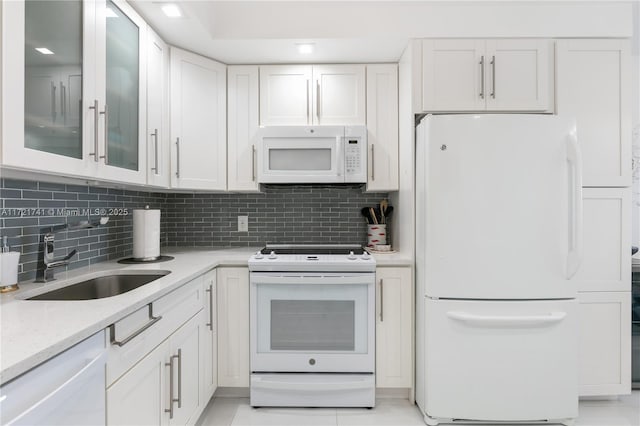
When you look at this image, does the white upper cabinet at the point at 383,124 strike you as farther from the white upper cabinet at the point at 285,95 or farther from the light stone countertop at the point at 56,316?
the light stone countertop at the point at 56,316

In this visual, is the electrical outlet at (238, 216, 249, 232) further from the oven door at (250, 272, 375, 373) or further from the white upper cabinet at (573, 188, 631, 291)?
the white upper cabinet at (573, 188, 631, 291)

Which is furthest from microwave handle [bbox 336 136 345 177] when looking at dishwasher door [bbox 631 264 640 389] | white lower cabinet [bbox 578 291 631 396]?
dishwasher door [bbox 631 264 640 389]

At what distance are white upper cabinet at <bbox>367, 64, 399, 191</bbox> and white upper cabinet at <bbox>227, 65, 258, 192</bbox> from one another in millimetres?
802

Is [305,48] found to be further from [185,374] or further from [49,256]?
[185,374]

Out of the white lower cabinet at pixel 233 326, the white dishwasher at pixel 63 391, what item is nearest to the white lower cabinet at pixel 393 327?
the white lower cabinet at pixel 233 326

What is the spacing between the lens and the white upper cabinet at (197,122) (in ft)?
7.14

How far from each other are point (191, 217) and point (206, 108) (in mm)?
880

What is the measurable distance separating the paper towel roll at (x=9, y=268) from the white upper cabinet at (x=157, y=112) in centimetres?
73

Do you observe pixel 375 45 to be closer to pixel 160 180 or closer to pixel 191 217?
pixel 160 180

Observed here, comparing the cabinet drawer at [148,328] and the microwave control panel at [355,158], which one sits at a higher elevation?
the microwave control panel at [355,158]

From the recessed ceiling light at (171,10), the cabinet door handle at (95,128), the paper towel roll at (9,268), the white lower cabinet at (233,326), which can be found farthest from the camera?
the white lower cabinet at (233,326)

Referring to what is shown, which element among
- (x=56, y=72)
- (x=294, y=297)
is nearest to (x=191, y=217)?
(x=294, y=297)

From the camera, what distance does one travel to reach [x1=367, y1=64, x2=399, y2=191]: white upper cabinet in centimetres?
239

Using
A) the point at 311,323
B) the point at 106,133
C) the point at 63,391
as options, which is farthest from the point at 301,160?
the point at 63,391
